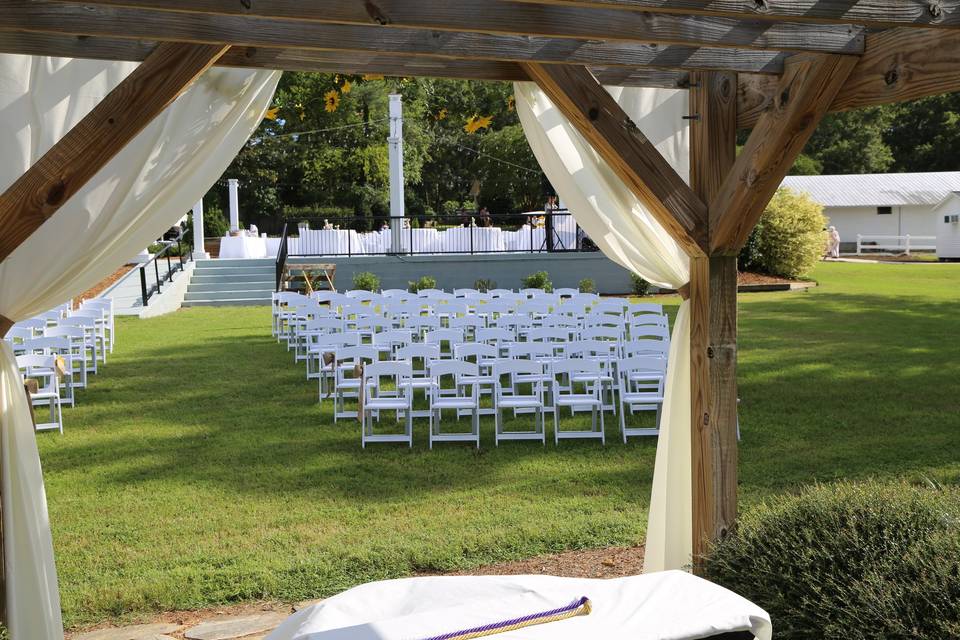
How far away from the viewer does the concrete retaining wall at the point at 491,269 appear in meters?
25.2

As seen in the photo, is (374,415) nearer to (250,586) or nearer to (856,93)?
(250,586)

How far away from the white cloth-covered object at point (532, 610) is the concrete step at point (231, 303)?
20.9m

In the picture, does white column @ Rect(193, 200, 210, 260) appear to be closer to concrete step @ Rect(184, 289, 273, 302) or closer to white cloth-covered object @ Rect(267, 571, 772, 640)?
concrete step @ Rect(184, 289, 273, 302)

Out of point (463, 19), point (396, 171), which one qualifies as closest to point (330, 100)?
point (463, 19)

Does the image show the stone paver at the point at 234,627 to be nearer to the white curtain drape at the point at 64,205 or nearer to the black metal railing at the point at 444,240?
the white curtain drape at the point at 64,205

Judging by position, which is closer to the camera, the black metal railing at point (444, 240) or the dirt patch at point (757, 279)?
the dirt patch at point (757, 279)

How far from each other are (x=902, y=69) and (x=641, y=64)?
1.28 m

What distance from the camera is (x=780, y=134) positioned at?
4902 mm

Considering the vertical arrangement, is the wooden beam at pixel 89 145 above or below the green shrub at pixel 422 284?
above

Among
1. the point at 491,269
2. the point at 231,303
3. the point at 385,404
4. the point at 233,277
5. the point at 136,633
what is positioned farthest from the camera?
the point at 233,277

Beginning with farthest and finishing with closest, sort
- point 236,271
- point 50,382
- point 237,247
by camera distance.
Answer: point 237,247 → point 236,271 → point 50,382

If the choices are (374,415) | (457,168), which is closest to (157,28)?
(374,415)

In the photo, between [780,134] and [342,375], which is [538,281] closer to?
[342,375]

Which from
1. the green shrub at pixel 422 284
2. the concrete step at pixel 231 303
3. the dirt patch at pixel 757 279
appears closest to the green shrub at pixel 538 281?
the green shrub at pixel 422 284
